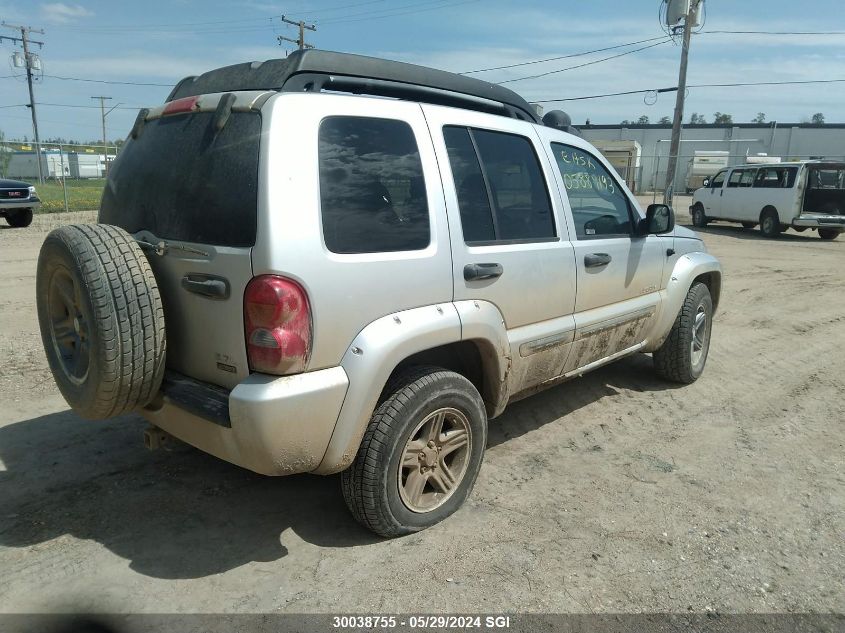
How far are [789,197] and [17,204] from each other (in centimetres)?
1965

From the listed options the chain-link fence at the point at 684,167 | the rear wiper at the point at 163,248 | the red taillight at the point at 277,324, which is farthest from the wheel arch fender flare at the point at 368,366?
the chain-link fence at the point at 684,167

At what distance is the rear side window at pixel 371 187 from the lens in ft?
8.89

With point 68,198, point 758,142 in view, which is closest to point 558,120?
point 68,198

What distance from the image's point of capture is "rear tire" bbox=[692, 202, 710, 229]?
2111 cm

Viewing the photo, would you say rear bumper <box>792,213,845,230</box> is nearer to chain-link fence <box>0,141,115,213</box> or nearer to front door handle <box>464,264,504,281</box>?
chain-link fence <box>0,141,115,213</box>

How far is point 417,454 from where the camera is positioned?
3102 millimetres

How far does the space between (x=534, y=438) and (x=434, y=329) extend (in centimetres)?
171

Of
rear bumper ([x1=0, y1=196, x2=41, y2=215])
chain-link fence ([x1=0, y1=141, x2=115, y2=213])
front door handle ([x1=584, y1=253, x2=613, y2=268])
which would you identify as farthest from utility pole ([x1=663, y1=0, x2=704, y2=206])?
front door handle ([x1=584, y1=253, x2=613, y2=268])

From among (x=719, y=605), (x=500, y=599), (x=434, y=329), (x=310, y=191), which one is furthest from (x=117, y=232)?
(x=719, y=605)

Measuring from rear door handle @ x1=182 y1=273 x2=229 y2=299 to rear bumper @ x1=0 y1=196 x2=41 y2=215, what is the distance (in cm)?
1522

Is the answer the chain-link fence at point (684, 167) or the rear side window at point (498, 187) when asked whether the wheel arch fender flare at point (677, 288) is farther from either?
the chain-link fence at point (684, 167)

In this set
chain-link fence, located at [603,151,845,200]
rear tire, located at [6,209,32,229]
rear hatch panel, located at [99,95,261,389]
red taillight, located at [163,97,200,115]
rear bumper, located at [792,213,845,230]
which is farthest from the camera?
chain-link fence, located at [603,151,845,200]

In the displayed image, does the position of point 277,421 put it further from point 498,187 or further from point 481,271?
point 498,187

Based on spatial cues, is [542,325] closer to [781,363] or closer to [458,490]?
[458,490]
